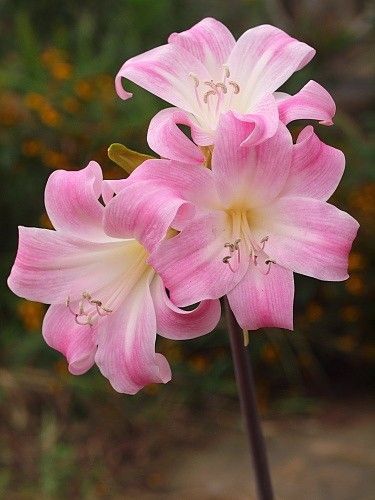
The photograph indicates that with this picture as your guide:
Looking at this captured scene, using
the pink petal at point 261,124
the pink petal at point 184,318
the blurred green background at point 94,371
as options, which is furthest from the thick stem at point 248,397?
the blurred green background at point 94,371

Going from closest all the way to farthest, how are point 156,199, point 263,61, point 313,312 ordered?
1. point 156,199
2. point 263,61
3. point 313,312

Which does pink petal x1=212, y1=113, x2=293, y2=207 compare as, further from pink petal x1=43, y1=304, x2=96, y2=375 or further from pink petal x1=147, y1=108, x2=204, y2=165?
pink petal x1=43, y1=304, x2=96, y2=375

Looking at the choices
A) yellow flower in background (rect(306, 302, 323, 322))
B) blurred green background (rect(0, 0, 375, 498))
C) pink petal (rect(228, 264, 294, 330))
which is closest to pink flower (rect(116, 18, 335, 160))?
pink petal (rect(228, 264, 294, 330))

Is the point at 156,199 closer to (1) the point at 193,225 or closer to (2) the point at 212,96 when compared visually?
(1) the point at 193,225

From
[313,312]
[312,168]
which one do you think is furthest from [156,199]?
[313,312]

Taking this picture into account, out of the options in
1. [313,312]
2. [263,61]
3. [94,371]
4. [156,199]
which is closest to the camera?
[156,199]

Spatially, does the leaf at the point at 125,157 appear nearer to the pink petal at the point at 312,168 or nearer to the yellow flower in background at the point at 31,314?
the pink petal at the point at 312,168
